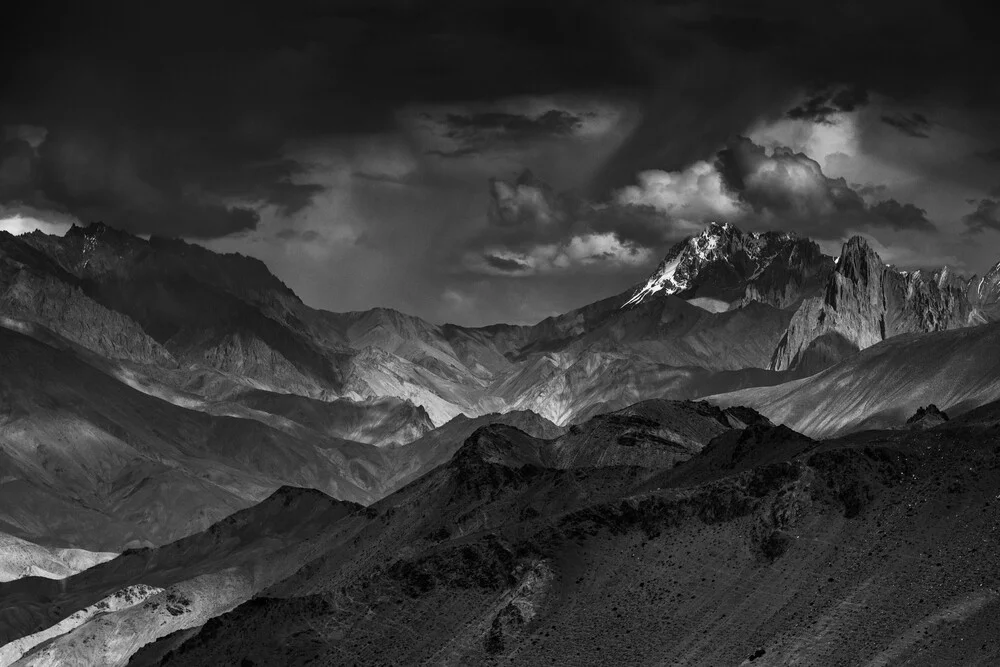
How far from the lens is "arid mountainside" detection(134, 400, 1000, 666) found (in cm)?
14225

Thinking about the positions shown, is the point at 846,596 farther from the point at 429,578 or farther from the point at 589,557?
the point at 429,578

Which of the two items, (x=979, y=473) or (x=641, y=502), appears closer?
(x=979, y=473)

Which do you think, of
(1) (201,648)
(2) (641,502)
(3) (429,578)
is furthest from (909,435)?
(1) (201,648)

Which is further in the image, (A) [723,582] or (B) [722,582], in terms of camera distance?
(B) [722,582]

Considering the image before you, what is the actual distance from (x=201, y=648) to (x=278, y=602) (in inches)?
519

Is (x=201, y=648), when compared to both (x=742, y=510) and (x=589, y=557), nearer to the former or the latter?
(x=589, y=557)

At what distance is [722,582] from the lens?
16350 centimetres

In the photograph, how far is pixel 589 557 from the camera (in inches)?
6988

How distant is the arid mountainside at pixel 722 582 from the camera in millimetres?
142250

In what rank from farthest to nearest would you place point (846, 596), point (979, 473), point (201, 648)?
point (201, 648), point (979, 473), point (846, 596)

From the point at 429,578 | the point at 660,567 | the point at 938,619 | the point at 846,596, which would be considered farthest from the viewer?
the point at 429,578

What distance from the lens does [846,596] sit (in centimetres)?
14825

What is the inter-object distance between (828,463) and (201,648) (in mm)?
80169

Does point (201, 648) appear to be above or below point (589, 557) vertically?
below
